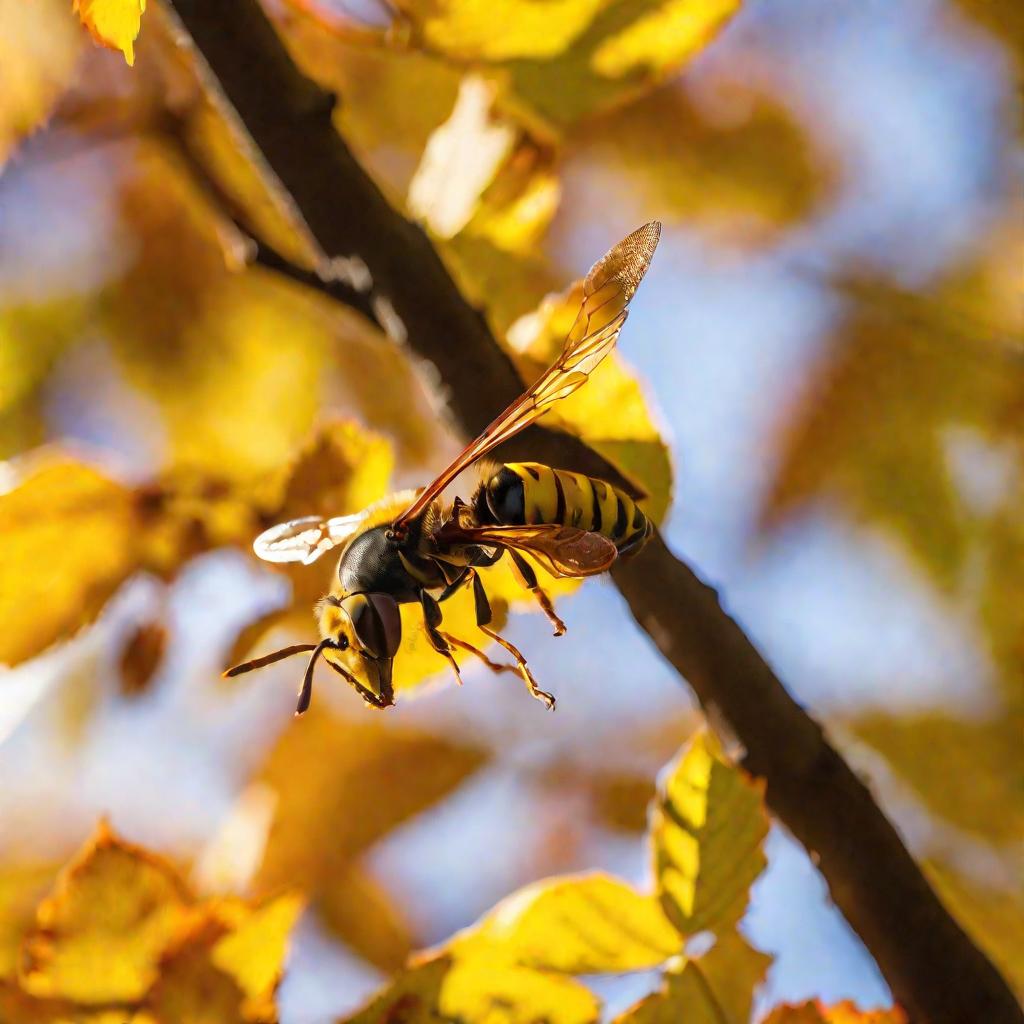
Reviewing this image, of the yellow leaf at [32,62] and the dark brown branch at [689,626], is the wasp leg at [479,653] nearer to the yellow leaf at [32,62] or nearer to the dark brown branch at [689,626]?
the dark brown branch at [689,626]

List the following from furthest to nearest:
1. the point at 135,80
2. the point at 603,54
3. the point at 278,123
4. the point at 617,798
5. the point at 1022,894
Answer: the point at 617,798
the point at 1022,894
the point at 135,80
the point at 603,54
the point at 278,123

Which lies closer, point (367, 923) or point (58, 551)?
point (58, 551)

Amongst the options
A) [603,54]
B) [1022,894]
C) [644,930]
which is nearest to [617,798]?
[1022,894]

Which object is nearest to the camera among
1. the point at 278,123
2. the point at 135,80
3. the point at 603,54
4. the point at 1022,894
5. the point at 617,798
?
the point at 278,123

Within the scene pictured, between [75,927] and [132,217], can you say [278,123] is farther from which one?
[132,217]

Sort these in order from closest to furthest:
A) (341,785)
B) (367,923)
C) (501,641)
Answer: (501,641) < (341,785) < (367,923)

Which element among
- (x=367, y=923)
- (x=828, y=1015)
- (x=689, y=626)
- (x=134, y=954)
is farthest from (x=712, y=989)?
(x=367, y=923)

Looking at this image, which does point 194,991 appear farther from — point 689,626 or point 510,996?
point 689,626

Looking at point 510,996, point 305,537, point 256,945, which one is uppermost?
point 305,537
